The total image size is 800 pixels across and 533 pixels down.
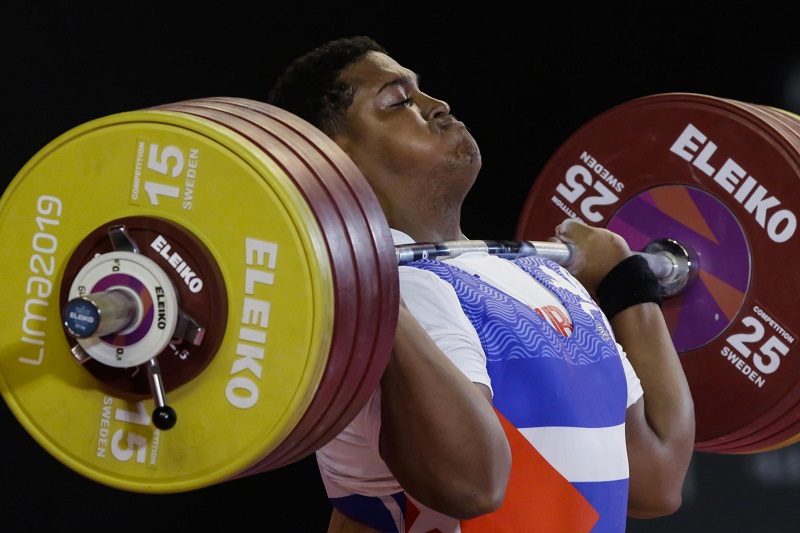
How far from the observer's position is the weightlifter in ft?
5.11

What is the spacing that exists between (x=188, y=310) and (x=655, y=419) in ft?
3.63

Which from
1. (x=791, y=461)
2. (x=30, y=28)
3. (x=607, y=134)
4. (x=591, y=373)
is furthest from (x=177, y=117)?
(x=791, y=461)

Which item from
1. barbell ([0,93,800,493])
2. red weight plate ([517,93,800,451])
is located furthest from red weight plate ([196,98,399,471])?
red weight plate ([517,93,800,451])

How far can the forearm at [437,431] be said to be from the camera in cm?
153


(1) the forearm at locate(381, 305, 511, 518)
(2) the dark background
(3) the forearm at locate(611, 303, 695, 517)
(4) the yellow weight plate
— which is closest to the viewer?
(4) the yellow weight plate

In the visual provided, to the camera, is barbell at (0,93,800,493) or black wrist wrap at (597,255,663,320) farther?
black wrist wrap at (597,255,663,320)

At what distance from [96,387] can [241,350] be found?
208 mm

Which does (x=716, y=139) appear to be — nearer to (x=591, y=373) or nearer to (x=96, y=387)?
(x=591, y=373)

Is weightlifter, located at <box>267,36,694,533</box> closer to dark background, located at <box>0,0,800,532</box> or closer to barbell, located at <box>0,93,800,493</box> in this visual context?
barbell, located at <box>0,93,800,493</box>

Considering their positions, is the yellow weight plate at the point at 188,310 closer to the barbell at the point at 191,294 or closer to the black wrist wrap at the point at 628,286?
the barbell at the point at 191,294

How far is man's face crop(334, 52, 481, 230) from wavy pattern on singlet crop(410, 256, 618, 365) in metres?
0.24

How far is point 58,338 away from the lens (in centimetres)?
138

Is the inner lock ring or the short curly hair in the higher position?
the short curly hair

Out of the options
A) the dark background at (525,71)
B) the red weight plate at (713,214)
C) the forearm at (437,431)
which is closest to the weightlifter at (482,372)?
the forearm at (437,431)
